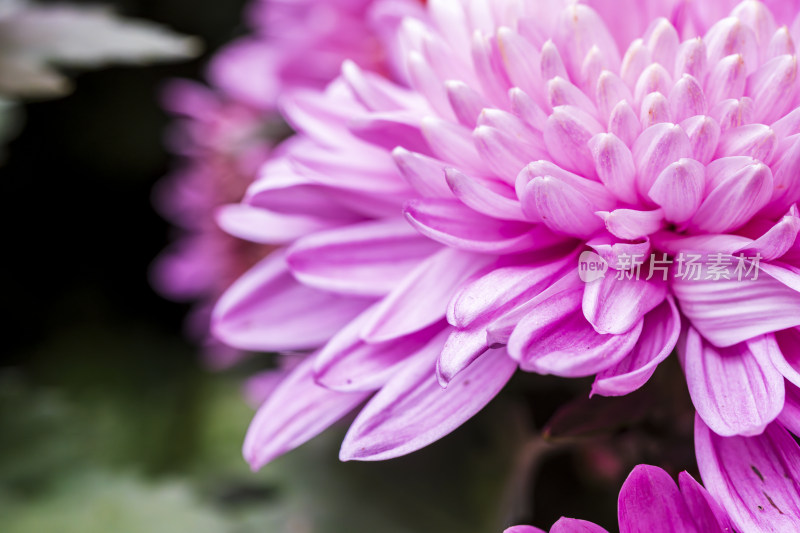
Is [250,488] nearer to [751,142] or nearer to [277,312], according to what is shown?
[277,312]

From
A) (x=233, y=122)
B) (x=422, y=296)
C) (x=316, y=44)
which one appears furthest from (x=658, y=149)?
(x=233, y=122)

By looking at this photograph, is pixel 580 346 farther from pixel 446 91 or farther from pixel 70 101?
pixel 70 101

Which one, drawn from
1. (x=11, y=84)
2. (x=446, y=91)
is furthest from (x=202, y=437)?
(x=446, y=91)

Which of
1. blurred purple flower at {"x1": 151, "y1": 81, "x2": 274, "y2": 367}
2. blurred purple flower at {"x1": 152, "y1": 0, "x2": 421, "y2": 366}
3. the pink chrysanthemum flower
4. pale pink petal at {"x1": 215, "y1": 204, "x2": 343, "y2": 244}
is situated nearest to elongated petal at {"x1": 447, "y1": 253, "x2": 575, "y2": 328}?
the pink chrysanthemum flower

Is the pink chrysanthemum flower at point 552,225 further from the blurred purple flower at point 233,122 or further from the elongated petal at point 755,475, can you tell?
the blurred purple flower at point 233,122

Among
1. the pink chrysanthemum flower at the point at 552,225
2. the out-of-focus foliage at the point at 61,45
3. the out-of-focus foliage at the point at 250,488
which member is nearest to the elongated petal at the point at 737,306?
the pink chrysanthemum flower at the point at 552,225

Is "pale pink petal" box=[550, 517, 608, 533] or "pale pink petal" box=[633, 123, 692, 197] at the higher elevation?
"pale pink petal" box=[633, 123, 692, 197]

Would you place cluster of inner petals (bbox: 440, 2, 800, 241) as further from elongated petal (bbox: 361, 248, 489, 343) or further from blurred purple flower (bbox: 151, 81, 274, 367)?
blurred purple flower (bbox: 151, 81, 274, 367)
